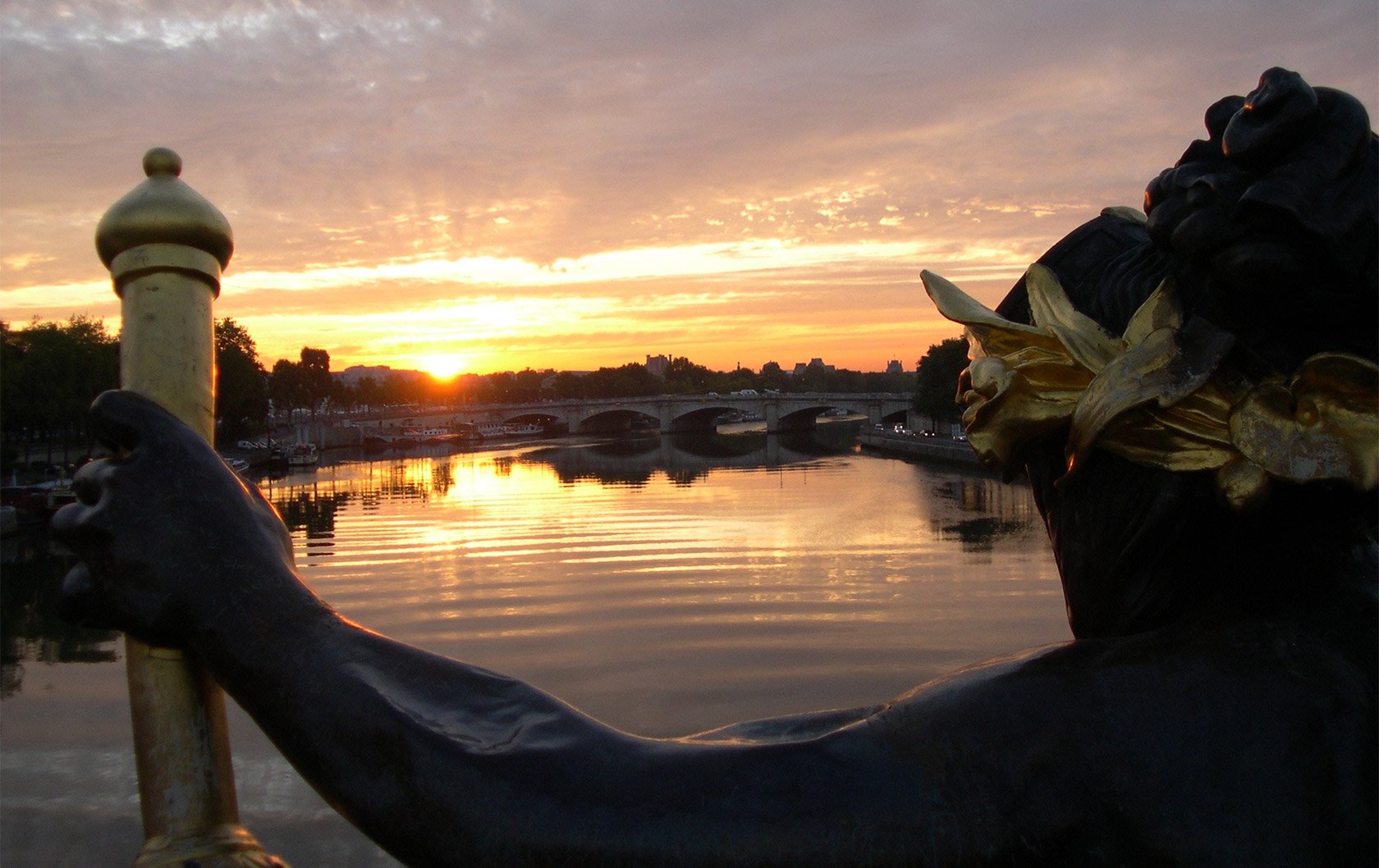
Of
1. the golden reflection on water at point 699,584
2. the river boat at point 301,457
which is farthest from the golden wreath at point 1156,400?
the river boat at point 301,457

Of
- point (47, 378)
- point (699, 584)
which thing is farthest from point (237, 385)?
point (699, 584)

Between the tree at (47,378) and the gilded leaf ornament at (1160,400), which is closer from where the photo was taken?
the gilded leaf ornament at (1160,400)

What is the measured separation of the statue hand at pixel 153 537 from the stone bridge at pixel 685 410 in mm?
58885

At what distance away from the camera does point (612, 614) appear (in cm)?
1512

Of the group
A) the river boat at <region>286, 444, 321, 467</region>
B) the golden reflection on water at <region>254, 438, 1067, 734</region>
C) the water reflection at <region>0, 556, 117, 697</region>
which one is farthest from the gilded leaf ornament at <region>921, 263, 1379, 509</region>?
the river boat at <region>286, 444, 321, 467</region>

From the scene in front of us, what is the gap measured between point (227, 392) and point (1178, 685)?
4559 cm

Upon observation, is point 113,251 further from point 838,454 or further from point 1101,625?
point 838,454

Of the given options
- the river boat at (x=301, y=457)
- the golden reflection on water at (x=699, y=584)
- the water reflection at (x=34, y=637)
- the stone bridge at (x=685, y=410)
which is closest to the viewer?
the golden reflection on water at (x=699, y=584)

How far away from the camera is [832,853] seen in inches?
35.3

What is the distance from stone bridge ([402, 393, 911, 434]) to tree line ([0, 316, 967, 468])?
751cm

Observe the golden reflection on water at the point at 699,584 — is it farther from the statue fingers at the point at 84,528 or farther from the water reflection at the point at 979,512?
the statue fingers at the point at 84,528

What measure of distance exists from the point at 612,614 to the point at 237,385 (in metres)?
32.5

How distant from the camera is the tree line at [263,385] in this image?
2808cm

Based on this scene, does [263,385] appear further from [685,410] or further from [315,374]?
A: [685,410]
